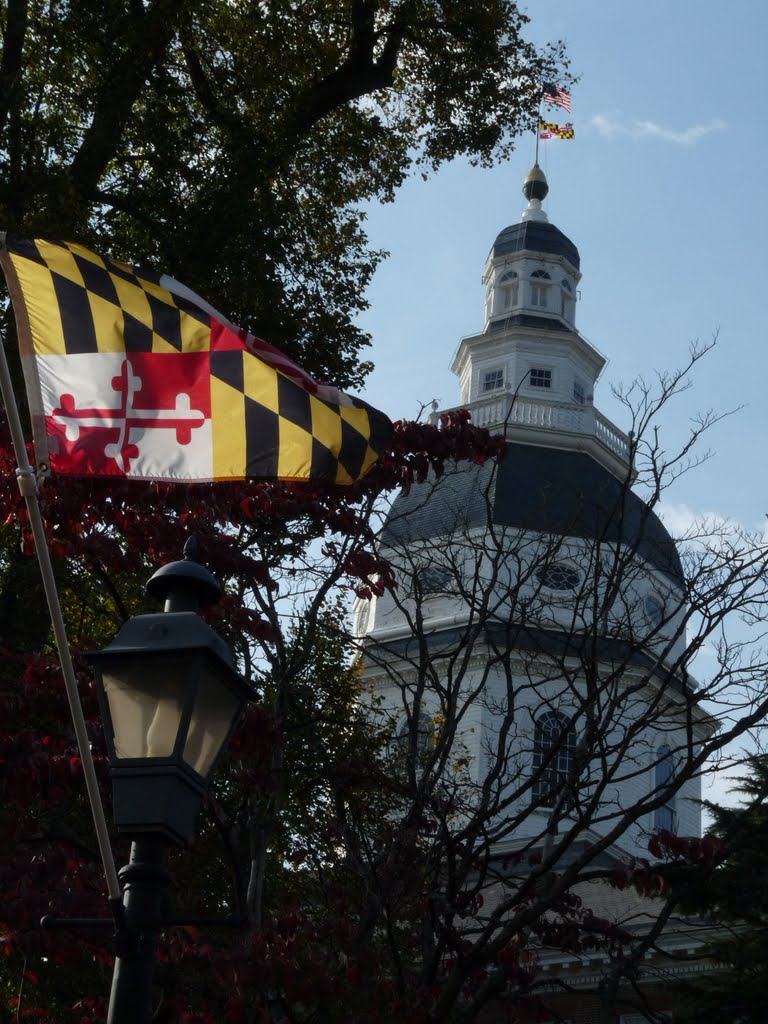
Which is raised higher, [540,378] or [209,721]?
[540,378]

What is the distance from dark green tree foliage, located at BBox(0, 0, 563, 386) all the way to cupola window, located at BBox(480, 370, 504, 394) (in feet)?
112

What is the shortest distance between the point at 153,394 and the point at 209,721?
7.09 feet

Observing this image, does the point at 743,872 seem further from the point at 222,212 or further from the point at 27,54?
the point at 27,54

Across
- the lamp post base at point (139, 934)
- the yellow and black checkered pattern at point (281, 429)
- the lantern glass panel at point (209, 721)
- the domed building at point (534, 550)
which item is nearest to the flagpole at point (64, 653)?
the lamp post base at point (139, 934)

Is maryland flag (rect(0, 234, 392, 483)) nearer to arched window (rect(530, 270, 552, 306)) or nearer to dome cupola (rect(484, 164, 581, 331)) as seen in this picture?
dome cupola (rect(484, 164, 581, 331))

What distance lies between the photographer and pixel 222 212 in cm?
1416

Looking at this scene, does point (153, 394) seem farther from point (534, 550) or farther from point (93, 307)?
point (534, 550)

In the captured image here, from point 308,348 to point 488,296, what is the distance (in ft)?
135

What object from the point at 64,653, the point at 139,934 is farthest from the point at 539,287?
the point at 139,934

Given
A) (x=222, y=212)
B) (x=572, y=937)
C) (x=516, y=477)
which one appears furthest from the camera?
(x=516, y=477)

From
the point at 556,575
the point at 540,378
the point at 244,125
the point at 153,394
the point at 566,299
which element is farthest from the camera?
the point at 566,299

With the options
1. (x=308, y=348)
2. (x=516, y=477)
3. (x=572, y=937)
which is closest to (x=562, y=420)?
(x=516, y=477)

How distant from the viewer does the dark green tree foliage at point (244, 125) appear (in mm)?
13984

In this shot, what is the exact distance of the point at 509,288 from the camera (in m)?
55.2
